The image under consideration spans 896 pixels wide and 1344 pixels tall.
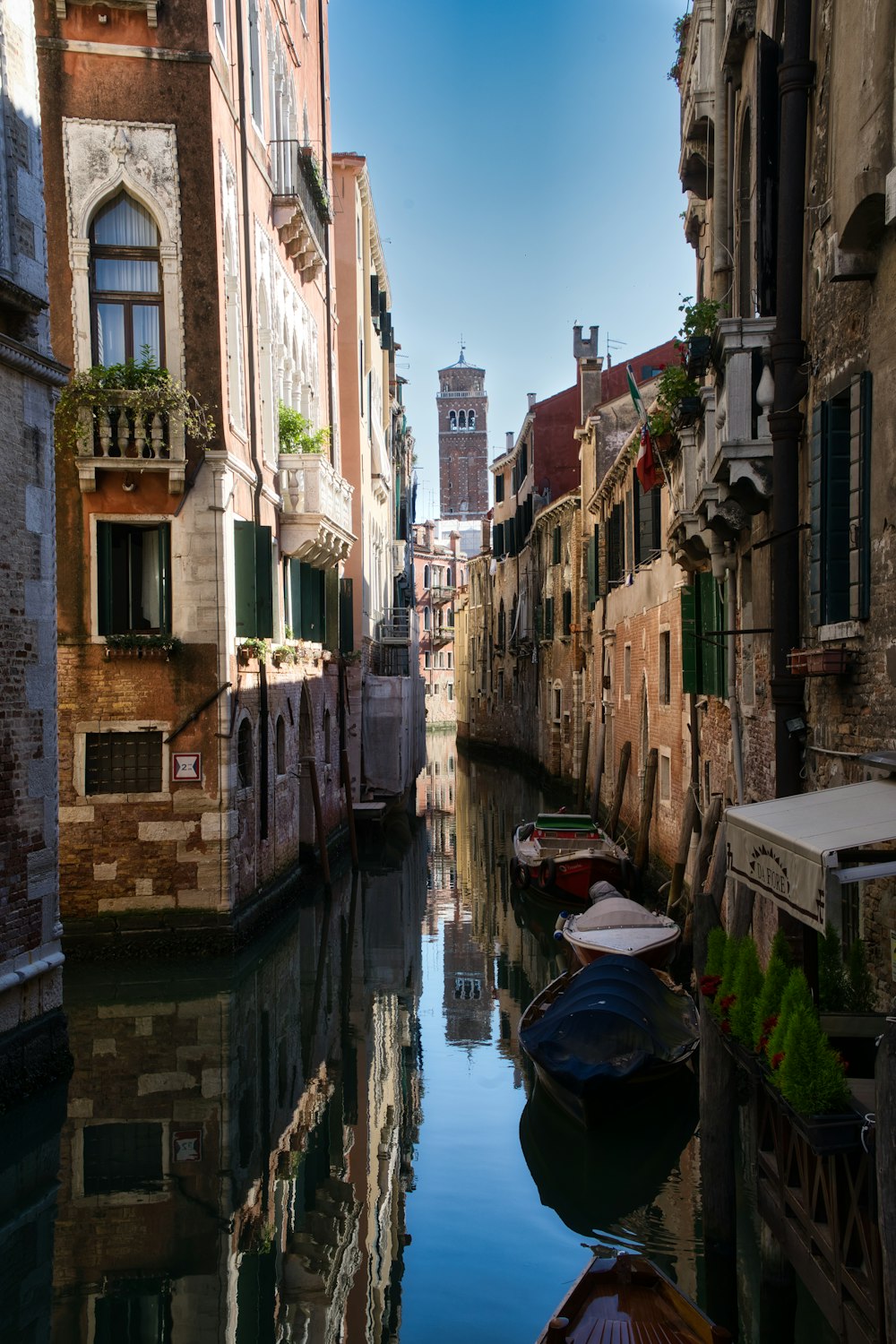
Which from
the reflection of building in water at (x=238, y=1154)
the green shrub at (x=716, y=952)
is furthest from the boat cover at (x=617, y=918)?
the green shrub at (x=716, y=952)

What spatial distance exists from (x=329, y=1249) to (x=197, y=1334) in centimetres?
107

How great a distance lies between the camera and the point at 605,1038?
8273mm

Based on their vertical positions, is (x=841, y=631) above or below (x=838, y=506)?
below

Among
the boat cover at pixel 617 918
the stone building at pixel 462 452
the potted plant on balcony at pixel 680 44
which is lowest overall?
the boat cover at pixel 617 918

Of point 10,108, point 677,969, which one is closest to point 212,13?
point 10,108

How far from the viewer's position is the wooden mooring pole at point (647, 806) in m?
15.8

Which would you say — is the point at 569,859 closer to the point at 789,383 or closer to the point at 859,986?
the point at 789,383

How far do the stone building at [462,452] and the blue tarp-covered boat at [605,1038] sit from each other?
257 feet

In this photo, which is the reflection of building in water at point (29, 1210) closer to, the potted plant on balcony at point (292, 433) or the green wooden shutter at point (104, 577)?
the green wooden shutter at point (104, 577)

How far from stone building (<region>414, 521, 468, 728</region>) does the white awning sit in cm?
5762

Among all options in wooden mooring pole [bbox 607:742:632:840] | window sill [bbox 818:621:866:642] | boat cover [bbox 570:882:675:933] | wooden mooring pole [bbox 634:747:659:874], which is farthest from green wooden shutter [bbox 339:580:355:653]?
window sill [bbox 818:621:866:642]

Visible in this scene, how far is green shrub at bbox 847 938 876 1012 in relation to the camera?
588 cm

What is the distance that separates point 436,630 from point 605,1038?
187ft

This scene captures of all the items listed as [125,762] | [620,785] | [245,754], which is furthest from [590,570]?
[125,762]
